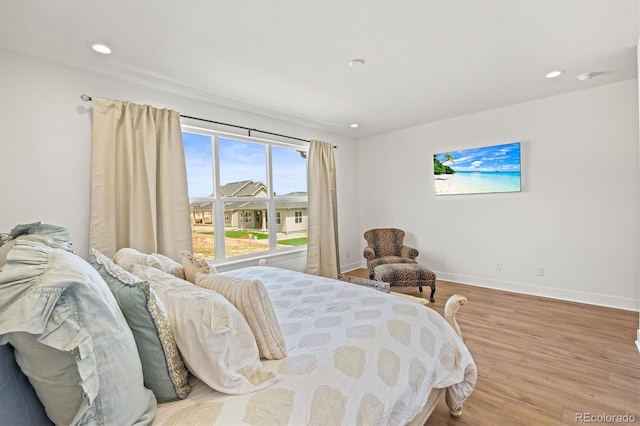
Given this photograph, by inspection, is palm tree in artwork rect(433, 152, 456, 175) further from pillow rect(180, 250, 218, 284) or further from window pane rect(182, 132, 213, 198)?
pillow rect(180, 250, 218, 284)

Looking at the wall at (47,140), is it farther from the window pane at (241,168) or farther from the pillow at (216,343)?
the pillow at (216,343)

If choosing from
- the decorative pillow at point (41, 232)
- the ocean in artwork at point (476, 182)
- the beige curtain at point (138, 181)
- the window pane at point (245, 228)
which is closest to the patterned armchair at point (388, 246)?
the ocean in artwork at point (476, 182)

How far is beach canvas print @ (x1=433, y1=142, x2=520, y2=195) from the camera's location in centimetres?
378

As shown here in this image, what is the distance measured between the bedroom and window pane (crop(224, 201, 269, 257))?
63 cm

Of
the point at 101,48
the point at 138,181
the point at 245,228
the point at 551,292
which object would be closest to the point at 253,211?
the point at 245,228

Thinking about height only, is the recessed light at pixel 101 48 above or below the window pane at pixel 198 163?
above

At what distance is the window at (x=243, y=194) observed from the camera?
11.2 ft

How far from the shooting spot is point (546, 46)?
2.32m

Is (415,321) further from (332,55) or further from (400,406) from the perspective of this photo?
(332,55)

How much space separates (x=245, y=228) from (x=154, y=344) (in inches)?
117

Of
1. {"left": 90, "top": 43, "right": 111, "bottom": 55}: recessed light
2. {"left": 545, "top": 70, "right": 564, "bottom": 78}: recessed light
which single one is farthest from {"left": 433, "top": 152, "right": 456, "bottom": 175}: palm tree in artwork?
{"left": 90, "top": 43, "right": 111, "bottom": 55}: recessed light

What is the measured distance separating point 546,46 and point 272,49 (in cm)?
226

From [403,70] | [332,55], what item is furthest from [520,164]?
[332,55]

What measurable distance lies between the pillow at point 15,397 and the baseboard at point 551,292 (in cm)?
461
